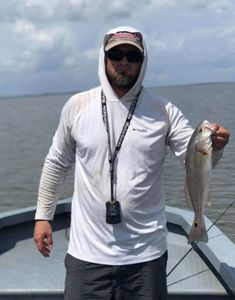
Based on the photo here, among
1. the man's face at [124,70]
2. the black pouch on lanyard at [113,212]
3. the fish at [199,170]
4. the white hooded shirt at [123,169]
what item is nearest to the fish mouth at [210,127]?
the fish at [199,170]

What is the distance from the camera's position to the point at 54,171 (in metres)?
3.47

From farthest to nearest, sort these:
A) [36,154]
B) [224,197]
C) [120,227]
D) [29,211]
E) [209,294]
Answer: [36,154] < [224,197] < [29,211] < [209,294] < [120,227]

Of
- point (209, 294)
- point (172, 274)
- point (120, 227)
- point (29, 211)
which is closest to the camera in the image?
point (120, 227)

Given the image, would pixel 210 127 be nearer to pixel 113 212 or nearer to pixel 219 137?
pixel 219 137

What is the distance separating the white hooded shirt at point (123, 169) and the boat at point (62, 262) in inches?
48.2

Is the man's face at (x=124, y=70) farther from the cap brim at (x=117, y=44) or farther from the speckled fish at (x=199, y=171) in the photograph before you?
the speckled fish at (x=199, y=171)

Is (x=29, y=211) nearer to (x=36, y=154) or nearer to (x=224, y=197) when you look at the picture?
(x=224, y=197)

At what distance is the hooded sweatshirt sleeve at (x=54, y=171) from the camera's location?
3.37 meters

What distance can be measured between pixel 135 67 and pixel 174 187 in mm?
12744

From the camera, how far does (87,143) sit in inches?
124

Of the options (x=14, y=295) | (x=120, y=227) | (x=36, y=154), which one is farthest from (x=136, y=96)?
(x=36, y=154)

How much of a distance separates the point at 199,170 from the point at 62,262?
9.16 ft

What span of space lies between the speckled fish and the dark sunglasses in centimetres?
57

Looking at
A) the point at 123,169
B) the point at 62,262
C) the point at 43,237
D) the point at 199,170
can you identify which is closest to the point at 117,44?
the point at 123,169
